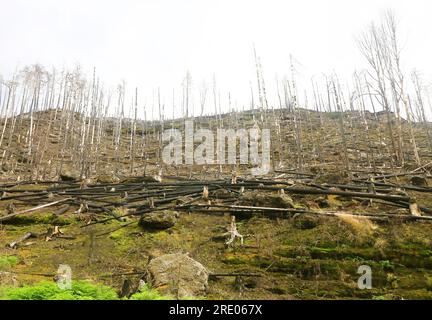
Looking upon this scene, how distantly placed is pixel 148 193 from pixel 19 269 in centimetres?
667

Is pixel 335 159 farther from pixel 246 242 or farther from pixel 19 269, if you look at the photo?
pixel 19 269

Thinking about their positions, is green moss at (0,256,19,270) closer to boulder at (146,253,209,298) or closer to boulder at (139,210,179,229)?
boulder at (139,210,179,229)

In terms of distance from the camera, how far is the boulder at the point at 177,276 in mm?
6859

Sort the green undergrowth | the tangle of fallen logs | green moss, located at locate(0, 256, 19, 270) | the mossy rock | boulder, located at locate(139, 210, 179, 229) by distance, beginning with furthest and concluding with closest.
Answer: boulder, located at locate(139, 210, 179, 229), the tangle of fallen logs, the mossy rock, green moss, located at locate(0, 256, 19, 270), the green undergrowth

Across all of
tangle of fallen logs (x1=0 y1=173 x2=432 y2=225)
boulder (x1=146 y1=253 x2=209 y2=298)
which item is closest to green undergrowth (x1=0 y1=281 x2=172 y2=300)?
boulder (x1=146 y1=253 x2=209 y2=298)

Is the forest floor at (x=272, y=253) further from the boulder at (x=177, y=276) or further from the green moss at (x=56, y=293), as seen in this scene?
the green moss at (x=56, y=293)

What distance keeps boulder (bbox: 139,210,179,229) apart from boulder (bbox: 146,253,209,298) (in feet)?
12.9

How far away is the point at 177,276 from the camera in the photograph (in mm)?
7176

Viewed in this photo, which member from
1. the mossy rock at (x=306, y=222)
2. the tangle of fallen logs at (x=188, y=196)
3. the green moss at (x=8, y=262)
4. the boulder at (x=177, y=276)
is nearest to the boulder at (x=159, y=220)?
the tangle of fallen logs at (x=188, y=196)

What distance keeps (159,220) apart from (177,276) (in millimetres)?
4706

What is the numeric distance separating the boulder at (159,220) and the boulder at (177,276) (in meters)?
3.92

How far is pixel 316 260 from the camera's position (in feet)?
26.9

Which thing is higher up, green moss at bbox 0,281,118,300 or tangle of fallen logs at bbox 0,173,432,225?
tangle of fallen logs at bbox 0,173,432,225

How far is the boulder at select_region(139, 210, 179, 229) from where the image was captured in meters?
11.7
